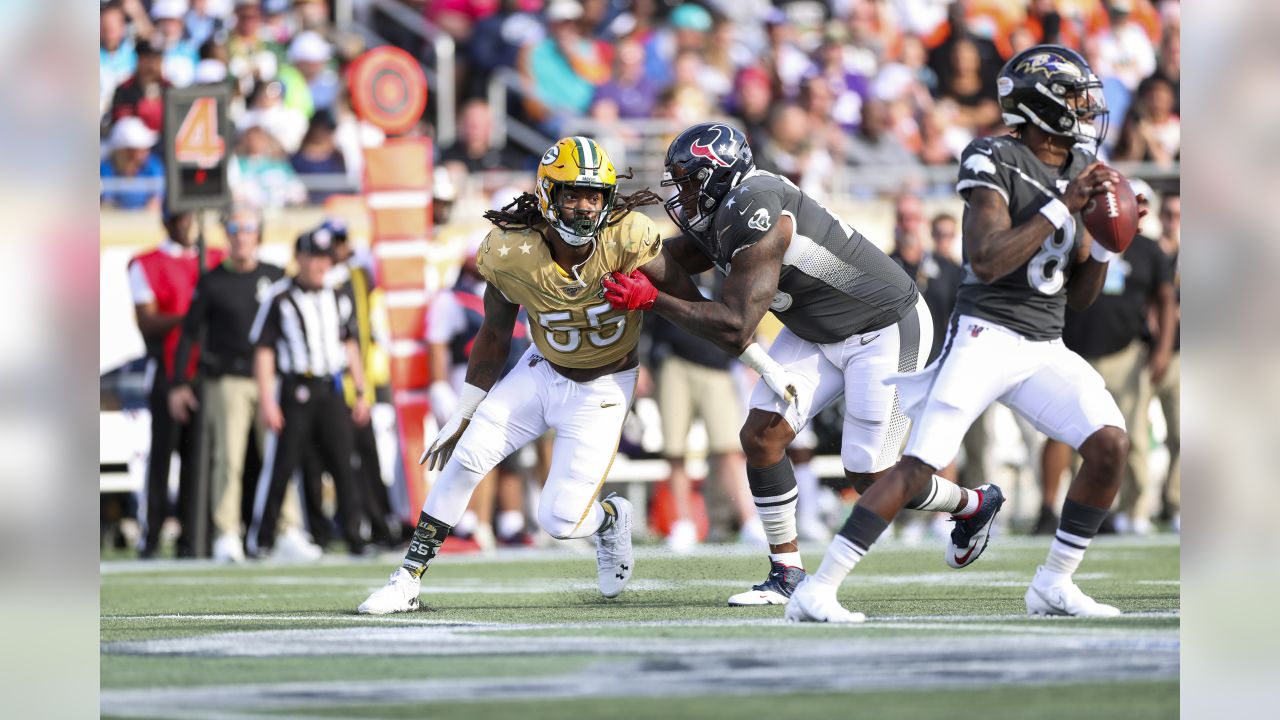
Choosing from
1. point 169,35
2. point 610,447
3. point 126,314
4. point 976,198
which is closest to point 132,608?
point 610,447

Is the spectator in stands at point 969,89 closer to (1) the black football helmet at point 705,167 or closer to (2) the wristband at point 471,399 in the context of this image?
(1) the black football helmet at point 705,167

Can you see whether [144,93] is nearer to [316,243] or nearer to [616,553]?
[316,243]

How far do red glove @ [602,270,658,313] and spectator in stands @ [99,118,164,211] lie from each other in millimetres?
7928

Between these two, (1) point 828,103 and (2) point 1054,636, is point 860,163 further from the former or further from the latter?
(2) point 1054,636

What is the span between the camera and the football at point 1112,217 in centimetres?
609

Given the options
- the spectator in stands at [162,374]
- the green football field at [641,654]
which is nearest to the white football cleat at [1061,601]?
the green football field at [641,654]

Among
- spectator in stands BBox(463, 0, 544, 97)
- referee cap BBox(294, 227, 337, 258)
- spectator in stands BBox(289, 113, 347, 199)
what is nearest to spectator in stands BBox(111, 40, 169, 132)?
spectator in stands BBox(289, 113, 347, 199)

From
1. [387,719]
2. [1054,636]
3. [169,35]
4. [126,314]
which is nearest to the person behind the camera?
[387,719]

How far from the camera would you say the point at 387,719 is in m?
4.46

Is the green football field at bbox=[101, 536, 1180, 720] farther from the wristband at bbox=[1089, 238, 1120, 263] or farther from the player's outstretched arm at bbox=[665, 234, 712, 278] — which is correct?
the player's outstretched arm at bbox=[665, 234, 712, 278]

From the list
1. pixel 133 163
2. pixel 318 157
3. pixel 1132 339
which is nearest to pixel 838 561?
pixel 1132 339

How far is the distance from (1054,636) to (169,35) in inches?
424

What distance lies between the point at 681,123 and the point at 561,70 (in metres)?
1.71
